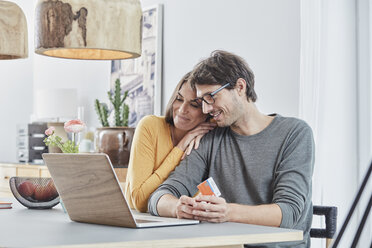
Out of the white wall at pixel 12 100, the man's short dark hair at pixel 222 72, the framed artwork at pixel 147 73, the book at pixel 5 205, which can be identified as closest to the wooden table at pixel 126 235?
the book at pixel 5 205

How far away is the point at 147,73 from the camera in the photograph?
15.3 ft

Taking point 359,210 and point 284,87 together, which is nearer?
point 359,210

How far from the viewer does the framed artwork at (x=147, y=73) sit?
15.0 feet

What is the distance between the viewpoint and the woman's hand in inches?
95.9

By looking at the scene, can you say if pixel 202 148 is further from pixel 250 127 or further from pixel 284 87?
pixel 284 87

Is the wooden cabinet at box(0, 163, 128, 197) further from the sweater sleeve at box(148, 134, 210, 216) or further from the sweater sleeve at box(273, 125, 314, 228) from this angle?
the sweater sleeve at box(273, 125, 314, 228)

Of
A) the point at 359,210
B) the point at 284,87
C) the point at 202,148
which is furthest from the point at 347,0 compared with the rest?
the point at 202,148

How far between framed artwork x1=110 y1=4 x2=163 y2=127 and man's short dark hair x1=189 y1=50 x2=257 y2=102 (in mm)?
2160

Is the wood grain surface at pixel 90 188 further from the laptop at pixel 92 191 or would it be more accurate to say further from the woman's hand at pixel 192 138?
the woman's hand at pixel 192 138

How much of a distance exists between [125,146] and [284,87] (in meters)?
1.12

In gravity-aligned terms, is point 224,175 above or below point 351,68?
below

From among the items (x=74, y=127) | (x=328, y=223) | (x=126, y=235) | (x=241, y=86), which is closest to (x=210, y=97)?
(x=241, y=86)

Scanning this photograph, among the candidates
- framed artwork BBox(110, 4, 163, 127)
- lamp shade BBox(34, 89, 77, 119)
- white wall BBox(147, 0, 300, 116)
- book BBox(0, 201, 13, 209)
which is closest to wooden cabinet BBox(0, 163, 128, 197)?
lamp shade BBox(34, 89, 77, 119)

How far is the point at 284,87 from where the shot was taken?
351cm
